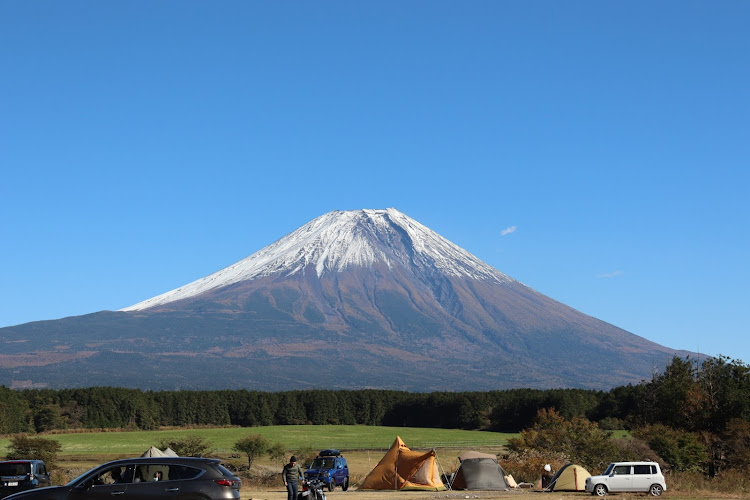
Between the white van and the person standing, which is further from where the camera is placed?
the white van

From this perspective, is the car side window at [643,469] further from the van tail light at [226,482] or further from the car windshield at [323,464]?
the van tail light at [226,482]

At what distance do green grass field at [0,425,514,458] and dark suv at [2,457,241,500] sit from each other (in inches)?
2263

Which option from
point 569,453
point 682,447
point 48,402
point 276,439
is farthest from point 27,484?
point 48,402

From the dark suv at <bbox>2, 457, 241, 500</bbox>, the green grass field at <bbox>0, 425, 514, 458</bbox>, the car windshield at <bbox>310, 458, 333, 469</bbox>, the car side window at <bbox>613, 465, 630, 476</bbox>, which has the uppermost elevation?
the dark suv at <bbox>2, 457, 241, 500</bbox>

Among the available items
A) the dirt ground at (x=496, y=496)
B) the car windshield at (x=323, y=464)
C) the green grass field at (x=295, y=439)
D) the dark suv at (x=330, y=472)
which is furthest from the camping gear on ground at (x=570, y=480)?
the green grass field at (x=295, y=439)

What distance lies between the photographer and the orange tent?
134ft

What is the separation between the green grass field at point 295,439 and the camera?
85375mm

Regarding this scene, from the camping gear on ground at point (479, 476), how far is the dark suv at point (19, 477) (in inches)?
712

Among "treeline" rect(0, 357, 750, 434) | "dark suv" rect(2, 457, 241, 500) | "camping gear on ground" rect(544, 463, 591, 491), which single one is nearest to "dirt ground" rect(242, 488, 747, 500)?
"camping gear on ground" rect(544, 463, 591, 491)

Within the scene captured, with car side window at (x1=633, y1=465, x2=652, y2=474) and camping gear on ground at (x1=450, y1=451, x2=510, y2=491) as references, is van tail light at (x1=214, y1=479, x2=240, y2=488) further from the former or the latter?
camping gear on ground at (x1=450, y1=451, x2=510, y2=491)

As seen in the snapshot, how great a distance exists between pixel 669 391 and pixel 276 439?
149 ft

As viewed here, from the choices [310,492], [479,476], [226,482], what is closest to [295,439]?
[479,476]

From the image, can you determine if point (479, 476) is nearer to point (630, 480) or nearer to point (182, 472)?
point (630, 480)

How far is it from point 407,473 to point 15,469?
17.6 meters
